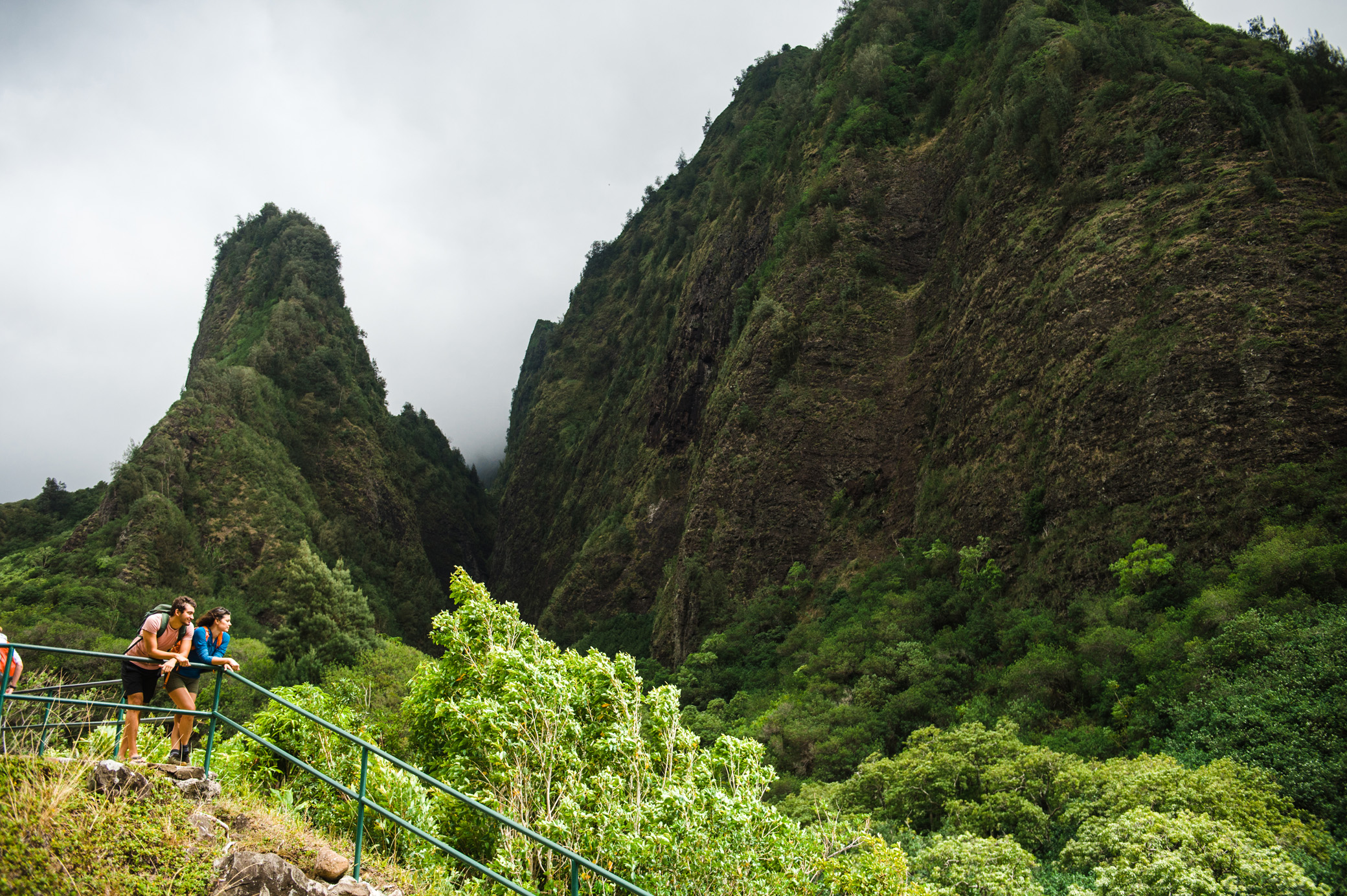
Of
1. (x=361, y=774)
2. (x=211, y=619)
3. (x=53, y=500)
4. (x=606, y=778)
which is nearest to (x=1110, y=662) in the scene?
(x=606, y=778)

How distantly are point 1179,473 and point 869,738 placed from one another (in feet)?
35.5

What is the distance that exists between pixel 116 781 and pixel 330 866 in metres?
1.66

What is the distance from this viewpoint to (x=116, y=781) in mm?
5324

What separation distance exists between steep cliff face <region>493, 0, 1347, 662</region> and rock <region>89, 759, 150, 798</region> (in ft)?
67.2

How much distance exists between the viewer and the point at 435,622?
1225cm

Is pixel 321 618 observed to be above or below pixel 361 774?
below

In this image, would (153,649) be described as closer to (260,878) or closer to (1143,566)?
(260,878)

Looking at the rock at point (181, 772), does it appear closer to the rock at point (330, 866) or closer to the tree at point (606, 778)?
the rock at point (330, 866)

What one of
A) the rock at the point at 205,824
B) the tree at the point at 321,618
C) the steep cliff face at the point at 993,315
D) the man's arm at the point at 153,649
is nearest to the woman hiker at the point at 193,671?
the man's arm at the point at 153,649

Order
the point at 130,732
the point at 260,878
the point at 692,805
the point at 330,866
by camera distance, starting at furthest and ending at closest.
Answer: the point at 692,805, the point at 130,732, the point at 330,866, the point at 260,878

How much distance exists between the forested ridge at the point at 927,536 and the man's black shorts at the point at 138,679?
2039 millimetres

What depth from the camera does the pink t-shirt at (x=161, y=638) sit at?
6.61 meters

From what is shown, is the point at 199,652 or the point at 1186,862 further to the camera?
the point at 1186,862

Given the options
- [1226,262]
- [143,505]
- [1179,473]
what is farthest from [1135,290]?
[143,505]
